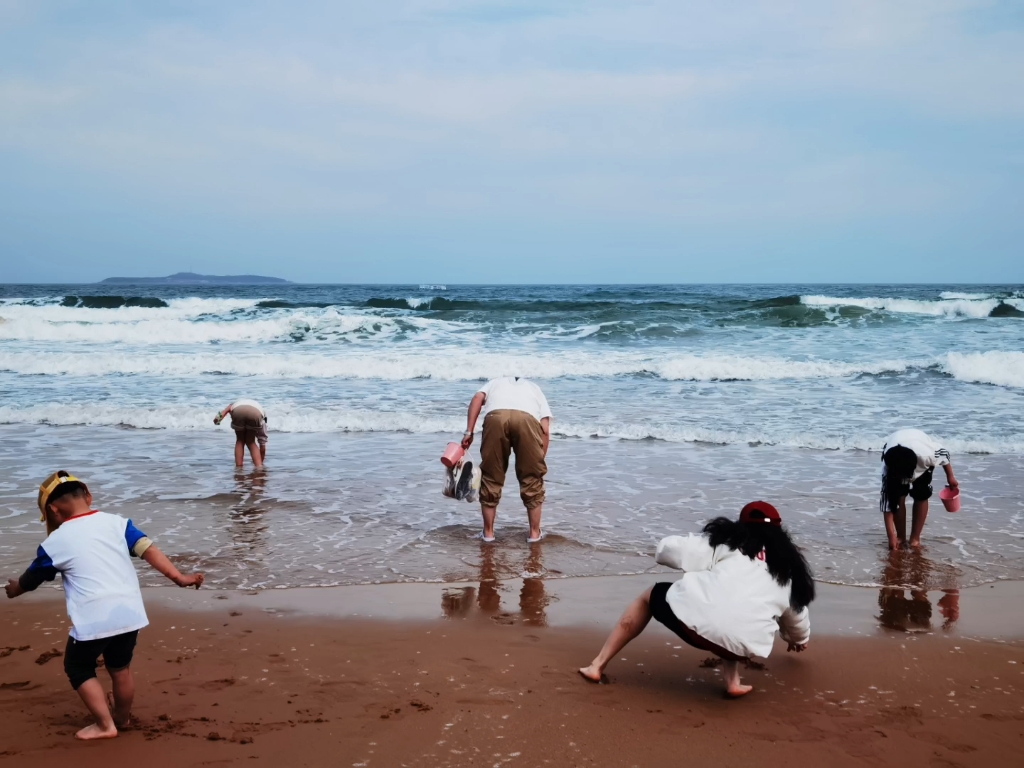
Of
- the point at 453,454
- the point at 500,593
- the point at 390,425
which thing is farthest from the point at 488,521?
the point at 390,425

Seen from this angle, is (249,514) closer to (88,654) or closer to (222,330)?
(88,654)

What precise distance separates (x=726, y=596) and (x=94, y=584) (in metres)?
2.68

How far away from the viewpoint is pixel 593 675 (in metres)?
4.19

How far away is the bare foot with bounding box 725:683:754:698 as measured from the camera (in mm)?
4051

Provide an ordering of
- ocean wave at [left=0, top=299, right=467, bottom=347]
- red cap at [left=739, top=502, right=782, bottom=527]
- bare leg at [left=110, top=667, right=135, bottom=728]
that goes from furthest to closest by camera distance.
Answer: ocean wave at [left=0, top=299, right=467, bottom=347], red cap at [left=739, top=502, right=782, bottom=527], bare leg at [left=110, top=667, right=135, bottom=728]

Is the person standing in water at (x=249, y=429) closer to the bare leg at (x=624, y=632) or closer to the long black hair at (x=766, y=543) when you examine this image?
the bare leg at (x=624, y=632)

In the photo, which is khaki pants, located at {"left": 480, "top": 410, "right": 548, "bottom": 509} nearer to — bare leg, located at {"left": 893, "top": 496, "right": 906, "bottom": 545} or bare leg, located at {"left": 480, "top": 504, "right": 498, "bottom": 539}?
bare leg, located at {"left": 480, "top": 504, "right": 498, "bottom": 539}

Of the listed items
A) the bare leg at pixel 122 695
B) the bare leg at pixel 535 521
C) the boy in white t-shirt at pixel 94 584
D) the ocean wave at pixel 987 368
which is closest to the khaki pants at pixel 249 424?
the bare leg at pixel 535 521

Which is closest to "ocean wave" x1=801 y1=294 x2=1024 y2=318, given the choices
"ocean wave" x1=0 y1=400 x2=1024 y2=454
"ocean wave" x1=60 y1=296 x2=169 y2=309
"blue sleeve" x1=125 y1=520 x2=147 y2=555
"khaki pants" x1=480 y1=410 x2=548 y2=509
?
"ocean wave" x1=0 y1=400 x2=1024 y2=454

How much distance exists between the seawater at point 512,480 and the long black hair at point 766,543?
2.36 meters

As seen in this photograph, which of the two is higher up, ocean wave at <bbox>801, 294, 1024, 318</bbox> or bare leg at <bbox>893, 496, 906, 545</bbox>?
ocean wave at <bbox>801, 294, 1024, 318</bbox>

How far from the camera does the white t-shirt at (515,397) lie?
22.5 feet

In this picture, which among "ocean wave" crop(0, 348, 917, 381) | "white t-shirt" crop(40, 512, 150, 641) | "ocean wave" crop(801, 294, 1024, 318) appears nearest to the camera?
"white t-shirt" crop(40, 512, 150, 641)

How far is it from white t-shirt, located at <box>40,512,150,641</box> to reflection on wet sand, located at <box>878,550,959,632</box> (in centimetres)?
414
